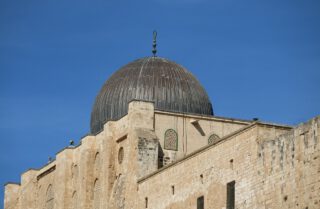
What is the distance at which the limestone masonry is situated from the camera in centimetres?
3622

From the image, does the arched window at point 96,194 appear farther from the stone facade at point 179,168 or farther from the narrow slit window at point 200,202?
the narrow slit window at point 200,202

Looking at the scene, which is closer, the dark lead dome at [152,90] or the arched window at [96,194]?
the arched window at [96,194]

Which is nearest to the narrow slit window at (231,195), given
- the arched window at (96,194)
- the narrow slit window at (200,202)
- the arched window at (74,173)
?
the narrow slit window at (200,202)

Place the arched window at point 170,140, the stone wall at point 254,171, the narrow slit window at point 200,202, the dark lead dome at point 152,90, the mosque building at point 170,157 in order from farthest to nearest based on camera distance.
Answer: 1. the dark lead dome at point 152,90
2. the arched window at point 170,140
3. the narrow slit window at point 200,202
4. the mosque building at point 170,157
5. the stone wall at point 254,171

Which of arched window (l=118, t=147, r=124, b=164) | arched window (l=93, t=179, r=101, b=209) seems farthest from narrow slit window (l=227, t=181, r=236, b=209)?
arched window (l=93, t=179, r=101, b=209)

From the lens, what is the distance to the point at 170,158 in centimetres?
4812

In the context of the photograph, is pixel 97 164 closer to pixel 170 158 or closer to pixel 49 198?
pixel 170 158

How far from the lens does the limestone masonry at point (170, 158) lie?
119ft

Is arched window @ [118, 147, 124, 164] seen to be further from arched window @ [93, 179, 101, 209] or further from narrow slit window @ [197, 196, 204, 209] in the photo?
narrow slit window @ [197, 196, 204, 209]

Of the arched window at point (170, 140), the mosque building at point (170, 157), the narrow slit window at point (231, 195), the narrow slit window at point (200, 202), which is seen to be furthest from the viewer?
the arched window at point (170, 140)

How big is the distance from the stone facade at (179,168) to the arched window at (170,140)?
5.4 inches

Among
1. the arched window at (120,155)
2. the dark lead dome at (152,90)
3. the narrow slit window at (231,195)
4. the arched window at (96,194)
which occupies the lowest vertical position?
the narrow slit window at (231,195)

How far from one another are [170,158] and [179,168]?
4825 millimetres

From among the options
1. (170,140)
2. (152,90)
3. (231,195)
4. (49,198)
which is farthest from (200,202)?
(49,198)
